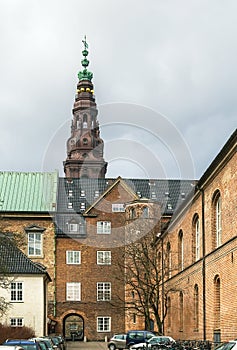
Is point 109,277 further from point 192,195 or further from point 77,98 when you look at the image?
point 77,98

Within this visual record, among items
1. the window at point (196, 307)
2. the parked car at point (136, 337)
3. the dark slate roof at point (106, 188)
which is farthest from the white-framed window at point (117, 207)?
the window at point (196, 307)

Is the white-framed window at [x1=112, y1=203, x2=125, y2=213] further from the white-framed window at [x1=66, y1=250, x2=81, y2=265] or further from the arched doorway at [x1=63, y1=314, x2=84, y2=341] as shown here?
the arched doorway at [x1=63, y1=314, x2=84, y2=341]

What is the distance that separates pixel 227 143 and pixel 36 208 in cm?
4250

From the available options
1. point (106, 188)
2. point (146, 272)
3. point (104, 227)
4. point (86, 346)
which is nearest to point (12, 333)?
point (146, 272)

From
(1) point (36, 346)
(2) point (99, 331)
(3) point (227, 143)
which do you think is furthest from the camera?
(2) point (99, 331)

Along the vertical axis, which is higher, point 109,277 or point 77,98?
point 77,98

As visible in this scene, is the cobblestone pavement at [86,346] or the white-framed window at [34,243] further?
the white-framed window at [34,243]

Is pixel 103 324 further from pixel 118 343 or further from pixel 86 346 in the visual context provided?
pixel 118 343

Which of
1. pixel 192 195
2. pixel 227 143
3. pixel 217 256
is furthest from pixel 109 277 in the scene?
pixel 227 143

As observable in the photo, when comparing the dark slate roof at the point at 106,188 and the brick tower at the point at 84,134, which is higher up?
the brick tower at the point at 84,134

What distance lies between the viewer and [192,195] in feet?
138

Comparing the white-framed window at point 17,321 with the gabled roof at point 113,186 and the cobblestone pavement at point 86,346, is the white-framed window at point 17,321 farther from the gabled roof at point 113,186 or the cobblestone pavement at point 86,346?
the gabled roof at point 113,186

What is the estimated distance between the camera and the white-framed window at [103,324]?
68375mm

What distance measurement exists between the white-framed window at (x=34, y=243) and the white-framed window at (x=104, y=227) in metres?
5.97
